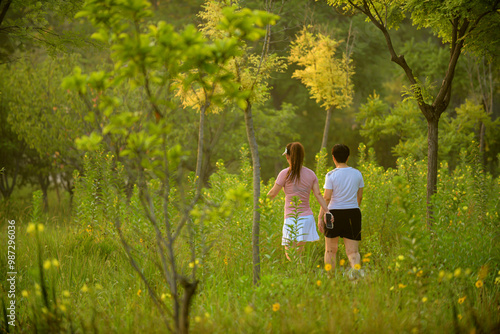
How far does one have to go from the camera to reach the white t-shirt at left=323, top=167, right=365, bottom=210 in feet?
15.4

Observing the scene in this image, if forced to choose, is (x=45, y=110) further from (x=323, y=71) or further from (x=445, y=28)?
(x=445, y=28)

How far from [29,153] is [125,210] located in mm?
9814

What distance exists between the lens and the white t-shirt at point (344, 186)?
4703 millimetres

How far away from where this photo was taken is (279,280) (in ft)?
11.3

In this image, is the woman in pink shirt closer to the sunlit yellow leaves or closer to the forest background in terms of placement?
the forest background

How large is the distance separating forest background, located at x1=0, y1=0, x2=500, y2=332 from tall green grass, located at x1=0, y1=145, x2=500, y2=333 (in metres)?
0.04

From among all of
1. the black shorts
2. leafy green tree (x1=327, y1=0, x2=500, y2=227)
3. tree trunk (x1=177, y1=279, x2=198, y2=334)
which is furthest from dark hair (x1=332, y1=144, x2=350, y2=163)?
tree trunk (x1=177, y1=279, x2=198, y2=334)

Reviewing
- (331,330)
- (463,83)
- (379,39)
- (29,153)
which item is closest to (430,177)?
(331,330)

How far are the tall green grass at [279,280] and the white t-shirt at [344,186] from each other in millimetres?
513

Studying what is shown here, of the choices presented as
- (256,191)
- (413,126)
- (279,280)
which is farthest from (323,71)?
(279,280)

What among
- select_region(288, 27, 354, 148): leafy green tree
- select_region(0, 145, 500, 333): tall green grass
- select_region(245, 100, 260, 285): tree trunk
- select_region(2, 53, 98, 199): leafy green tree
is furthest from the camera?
select_region(2, 53, 98, 199): leafy green tree

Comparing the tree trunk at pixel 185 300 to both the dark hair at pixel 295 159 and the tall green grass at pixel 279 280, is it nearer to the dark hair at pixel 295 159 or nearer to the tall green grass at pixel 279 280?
the tall green grass at pixel 279 280

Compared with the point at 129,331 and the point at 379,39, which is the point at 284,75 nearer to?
the point at 379,39

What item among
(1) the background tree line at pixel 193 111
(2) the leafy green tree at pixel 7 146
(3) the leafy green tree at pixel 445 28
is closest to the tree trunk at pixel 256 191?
(3) the leafy green tree at pixel 445 28
